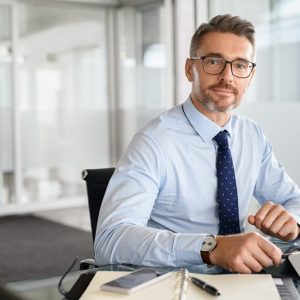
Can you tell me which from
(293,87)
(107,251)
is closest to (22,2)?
(293,87)

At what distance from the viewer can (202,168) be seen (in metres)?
1.69

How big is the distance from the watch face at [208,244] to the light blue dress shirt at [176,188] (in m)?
0.01

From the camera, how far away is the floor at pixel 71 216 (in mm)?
5885

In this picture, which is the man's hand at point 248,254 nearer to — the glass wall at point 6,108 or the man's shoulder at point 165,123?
the man's shoulder at point 165,123

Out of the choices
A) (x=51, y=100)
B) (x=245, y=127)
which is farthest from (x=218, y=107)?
(x=51, y=100)

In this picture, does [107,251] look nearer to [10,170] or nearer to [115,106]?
[10,170]

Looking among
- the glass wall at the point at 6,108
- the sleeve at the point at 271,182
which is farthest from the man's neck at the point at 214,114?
the glass wall at the point at 6,108

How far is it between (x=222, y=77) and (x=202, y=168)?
29cm

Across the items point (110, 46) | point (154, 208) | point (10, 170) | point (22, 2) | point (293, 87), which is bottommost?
point (10, 170)

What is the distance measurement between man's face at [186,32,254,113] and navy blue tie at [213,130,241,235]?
183 mm

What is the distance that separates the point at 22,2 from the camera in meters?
6.29

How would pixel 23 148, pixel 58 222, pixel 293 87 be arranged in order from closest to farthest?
1. pixel 293 87
2. pixel 58 222
3. pixel 23 148

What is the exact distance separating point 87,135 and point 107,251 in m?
5.54

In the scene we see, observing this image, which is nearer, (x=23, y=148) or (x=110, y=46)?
(x=23, y=148)
